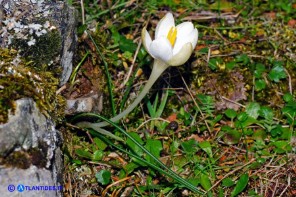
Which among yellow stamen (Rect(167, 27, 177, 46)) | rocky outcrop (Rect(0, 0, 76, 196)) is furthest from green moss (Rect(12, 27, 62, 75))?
yellow stamen (Rect(167, 27, 177, 46))

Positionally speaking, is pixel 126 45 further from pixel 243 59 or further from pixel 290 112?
pixel 290 112

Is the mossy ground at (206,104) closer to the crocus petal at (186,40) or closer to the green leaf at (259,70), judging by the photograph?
the green leaf at (259,70)

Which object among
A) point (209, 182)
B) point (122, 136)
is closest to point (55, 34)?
point (122, 136)

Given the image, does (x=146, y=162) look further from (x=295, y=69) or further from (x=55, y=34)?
(x=295, y=69)

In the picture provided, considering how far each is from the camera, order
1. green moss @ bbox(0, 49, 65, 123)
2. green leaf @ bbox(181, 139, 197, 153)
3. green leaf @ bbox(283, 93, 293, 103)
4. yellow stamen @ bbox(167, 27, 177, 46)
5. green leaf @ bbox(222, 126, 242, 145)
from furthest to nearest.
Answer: green leaf @ bbox(283, 93, 293, 103)
green leaf @ bbox(222, 126, 242, 145)
green leaf @ bbox(181, 139, 197, 153)
yellow stamen @ bbox(167, 27, 177, 46)
green moss @ bbox(0, 49, 65, 123)

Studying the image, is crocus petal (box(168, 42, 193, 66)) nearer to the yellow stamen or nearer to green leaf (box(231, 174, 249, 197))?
the yellow stamen

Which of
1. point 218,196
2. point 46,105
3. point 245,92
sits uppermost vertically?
point 46,105
